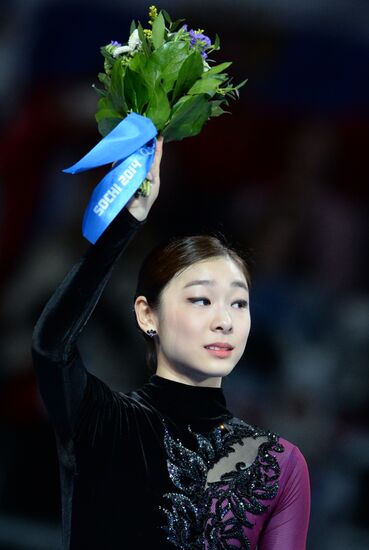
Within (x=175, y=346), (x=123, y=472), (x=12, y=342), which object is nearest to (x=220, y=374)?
(x=175, y=346)

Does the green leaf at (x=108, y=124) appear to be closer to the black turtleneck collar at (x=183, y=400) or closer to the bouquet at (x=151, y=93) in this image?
the bouquet at (x=151, y=93)

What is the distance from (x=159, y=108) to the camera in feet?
7.89

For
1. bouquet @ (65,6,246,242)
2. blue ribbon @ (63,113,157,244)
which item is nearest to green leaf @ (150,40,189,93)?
bouquet @ (65,6,246,242)

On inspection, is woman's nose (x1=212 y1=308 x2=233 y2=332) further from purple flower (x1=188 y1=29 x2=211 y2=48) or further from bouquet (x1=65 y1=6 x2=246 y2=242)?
purple flower (x1=188 y1=29 x2=211 y2=48)

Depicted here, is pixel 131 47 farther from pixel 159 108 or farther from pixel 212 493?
pixel 212 493

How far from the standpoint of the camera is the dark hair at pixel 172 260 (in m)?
2.67

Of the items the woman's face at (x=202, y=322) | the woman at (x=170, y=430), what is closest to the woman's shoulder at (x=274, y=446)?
the woman at (x=170, y=430)

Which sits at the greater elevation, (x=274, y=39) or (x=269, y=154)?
(x=274, y=39)

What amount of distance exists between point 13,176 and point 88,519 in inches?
112

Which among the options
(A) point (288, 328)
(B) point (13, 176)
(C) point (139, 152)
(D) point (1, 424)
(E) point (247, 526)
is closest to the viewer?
(C) point (139, 152)

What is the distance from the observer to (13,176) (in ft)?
16.6

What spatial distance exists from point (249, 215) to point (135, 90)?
2546 millimetres

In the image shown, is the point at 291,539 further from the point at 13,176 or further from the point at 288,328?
the point at 13,176

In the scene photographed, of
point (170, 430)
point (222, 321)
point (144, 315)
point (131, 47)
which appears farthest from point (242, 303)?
point (131, 47)
